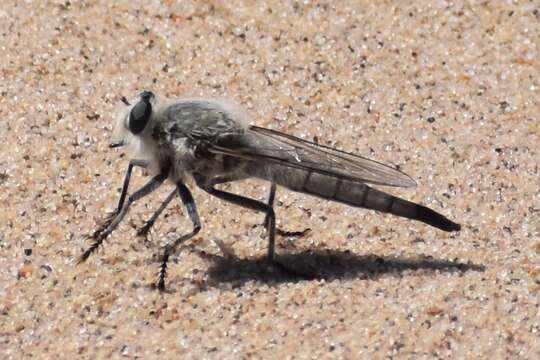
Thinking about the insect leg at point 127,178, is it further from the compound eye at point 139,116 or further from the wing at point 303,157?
the wing at point 303,157

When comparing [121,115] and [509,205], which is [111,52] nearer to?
[121,115]

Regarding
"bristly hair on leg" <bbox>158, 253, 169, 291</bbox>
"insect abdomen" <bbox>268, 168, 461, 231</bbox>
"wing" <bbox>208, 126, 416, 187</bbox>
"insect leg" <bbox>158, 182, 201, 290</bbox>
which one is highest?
"wing" <bbox>208, 126, 416, 187</bbox>

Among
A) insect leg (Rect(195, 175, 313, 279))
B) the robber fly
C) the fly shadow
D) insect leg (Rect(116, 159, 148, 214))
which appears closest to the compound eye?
the robber fly

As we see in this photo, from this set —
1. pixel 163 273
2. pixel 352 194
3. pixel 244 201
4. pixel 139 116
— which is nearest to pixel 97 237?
pixel 163 273

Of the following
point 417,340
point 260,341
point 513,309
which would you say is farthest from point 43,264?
point 513,309

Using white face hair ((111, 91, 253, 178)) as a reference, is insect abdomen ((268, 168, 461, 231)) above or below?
below

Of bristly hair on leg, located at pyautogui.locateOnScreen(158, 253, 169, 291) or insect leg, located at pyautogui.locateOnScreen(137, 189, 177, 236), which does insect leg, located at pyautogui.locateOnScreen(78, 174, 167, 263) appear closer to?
insect leg, located at pyautogui.locateOnScreen(137, 189, 177, 236)
